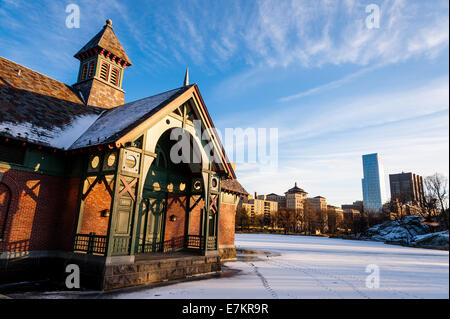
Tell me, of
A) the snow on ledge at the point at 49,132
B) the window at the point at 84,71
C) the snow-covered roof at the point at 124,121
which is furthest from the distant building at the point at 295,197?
the snow on ledge at the point at 49,132

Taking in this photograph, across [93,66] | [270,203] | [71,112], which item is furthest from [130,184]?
[270,203]

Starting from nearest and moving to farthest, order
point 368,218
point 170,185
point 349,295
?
point 349,295 → point 170,185 → point 368,218

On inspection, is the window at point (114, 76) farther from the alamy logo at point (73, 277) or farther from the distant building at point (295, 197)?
the distant building at point (295, 197)

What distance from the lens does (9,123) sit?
1043 cm

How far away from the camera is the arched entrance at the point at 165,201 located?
1421 cm

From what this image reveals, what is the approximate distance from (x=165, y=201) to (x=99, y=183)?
5157 mm

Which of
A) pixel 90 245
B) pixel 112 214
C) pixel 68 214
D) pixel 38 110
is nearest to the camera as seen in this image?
pixel 112 214

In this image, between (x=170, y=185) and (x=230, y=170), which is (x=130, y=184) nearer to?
(x=170, y=185)

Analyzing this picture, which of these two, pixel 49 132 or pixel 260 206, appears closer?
pixel 49 132

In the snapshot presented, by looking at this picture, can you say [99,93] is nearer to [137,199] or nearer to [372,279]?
[137,199]

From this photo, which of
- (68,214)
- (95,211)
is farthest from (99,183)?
(68,214)

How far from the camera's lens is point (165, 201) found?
601 inches

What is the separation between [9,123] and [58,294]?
680 centimetres

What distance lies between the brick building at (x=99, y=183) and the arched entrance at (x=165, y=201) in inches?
2.2
